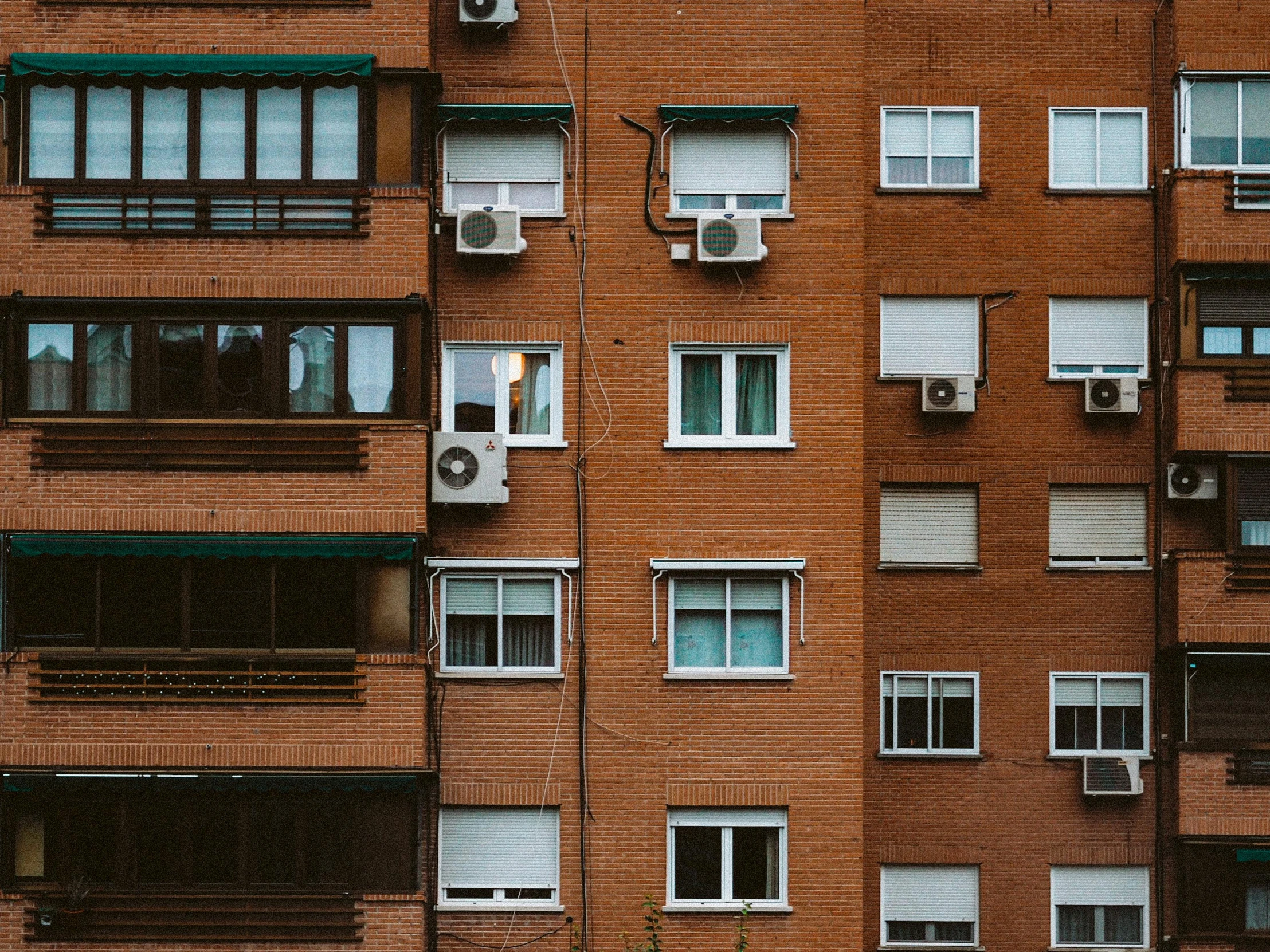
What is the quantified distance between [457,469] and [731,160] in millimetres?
5348

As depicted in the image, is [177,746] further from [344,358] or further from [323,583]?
[344,358]

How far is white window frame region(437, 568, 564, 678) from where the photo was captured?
62.0ft

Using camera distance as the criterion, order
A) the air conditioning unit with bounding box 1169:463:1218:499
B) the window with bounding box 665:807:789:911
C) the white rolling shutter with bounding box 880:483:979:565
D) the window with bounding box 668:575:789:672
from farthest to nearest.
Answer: the white rolling shutter with bounding box 880:483:979:565 → the air conditioning unit with bounding box 1169:463:1218:499 → the window with bounding box 668:575:789:672 → the window with bounding box 665:807:789:911

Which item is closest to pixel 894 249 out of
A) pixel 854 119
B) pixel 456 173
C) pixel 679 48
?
pixel 854 119

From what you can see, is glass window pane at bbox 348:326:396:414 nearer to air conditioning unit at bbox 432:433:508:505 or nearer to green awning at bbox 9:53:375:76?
air conditioning unit at bbox 432:433:508:505

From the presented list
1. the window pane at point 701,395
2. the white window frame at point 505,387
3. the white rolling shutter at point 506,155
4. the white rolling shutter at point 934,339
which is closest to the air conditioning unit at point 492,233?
the white rolling shutter at point 506,155

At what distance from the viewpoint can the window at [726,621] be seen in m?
19.1

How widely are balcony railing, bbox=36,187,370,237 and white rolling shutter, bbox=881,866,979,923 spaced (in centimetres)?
1072

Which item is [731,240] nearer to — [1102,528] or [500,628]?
[500,628]

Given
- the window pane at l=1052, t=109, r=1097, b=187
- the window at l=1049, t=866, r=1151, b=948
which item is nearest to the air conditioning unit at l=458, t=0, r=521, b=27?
the window pane at l=1052, t=109, r=1097, b=187

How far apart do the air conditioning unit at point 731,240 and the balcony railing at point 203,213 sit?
4.15 m

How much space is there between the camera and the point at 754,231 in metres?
18.9

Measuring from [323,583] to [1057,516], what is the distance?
961 centimetres

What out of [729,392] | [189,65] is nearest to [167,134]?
[189,65]
